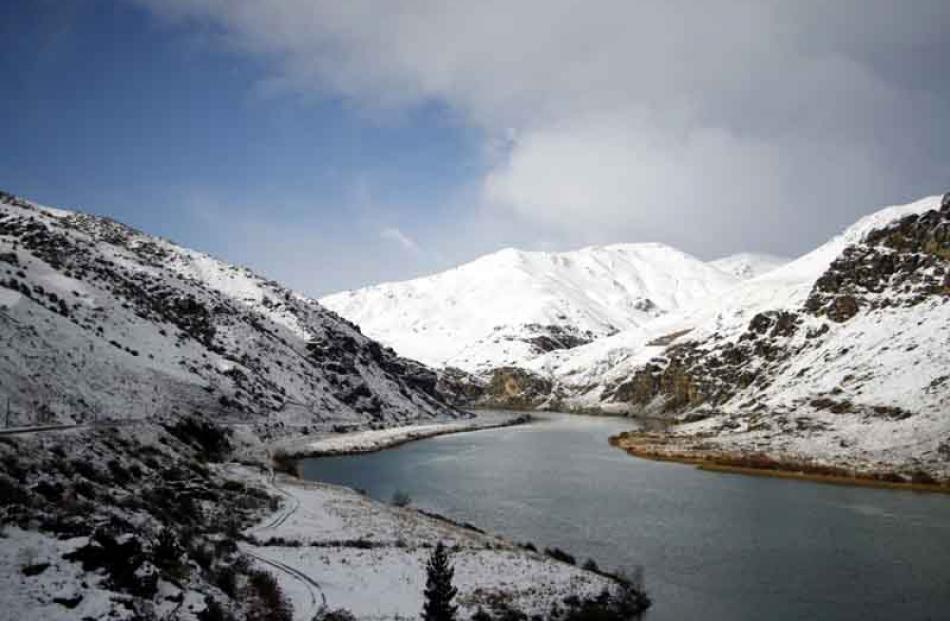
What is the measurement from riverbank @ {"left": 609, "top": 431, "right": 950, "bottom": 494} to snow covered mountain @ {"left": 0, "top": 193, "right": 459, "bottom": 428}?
179 ft

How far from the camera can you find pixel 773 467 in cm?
7262

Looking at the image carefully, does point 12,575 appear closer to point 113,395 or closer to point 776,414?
point 113,395

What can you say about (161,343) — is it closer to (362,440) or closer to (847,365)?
(362,440)

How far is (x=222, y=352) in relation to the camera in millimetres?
108188

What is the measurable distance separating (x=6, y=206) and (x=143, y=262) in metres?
24.2

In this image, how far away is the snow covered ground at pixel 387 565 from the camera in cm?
2512

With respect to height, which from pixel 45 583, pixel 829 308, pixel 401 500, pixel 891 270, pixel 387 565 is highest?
pixel 891 270

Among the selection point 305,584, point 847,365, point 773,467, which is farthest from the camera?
point 847,365

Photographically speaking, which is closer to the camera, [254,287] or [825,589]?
[825,589]

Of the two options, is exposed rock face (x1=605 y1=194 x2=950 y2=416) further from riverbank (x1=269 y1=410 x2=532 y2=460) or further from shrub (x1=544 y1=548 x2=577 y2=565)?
→ shrub (x1=544 y1=548 x2=577 y2=565)

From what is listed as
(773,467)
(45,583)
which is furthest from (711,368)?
(45,583)

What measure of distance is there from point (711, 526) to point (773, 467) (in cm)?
3312

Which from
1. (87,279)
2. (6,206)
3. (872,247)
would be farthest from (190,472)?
(872,247)

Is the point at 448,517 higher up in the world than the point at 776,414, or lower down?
lower down
